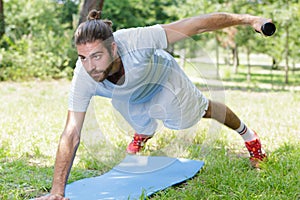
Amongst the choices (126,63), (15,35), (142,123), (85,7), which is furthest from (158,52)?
(15,35)

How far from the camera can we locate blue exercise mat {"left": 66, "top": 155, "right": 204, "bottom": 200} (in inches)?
99.8

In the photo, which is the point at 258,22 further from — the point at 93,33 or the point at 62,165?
the point at 62,165

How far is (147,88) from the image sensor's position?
8.84 ft

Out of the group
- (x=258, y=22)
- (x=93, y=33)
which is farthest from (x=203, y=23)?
(x=93, y=33)

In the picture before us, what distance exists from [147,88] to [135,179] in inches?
24.1

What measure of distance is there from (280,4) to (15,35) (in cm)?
631

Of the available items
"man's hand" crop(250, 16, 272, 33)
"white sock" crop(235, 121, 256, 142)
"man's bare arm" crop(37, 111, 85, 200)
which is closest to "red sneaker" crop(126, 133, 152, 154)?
"white sock" crop(235, 121, 256, 142)

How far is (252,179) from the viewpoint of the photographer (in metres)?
2.63

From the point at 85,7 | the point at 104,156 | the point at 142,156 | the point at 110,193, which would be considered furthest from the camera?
the point at 85,7

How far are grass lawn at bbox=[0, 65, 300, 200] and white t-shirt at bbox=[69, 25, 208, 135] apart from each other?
22 cm

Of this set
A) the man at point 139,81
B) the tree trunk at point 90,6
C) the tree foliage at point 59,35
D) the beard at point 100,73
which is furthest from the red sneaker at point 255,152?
the tree trunk at point 90,6

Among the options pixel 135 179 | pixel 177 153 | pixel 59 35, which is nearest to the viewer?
pixel 135 179

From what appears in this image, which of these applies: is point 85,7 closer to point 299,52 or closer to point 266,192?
point 299,52

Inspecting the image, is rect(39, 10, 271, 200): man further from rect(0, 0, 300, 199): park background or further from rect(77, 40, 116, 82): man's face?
rect(0, 0, 300, 199): park background
